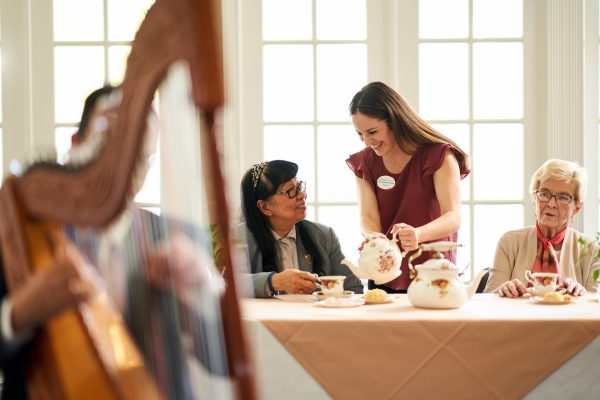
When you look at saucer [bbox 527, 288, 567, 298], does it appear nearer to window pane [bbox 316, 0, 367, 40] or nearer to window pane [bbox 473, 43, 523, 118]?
window pane [bbox 473, 43, 523, 118]

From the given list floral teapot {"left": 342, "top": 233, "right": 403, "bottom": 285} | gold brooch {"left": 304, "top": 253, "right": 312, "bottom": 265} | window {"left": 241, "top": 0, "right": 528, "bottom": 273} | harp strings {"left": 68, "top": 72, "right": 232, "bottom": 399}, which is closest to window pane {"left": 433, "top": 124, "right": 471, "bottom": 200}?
window {"left": 241, "top": 0, "right": 528, "bottom": 273}

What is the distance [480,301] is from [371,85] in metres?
0.87

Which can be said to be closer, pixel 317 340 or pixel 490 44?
pixel 317 340

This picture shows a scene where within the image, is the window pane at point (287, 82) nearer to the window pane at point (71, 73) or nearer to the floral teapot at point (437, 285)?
the window pane at point (71, 73)

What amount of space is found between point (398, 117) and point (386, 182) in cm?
23

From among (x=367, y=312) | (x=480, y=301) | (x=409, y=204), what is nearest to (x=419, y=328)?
(x=367, y=312)

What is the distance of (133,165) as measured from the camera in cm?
80

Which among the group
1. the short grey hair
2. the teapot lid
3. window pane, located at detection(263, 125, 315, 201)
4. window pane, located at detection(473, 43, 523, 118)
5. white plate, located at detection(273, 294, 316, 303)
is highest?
window pane, located at detection(473, 43, 523, 118)

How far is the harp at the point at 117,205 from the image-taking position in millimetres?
617

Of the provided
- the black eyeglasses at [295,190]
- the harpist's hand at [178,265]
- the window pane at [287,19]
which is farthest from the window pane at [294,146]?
the harpist's hand at [178,265]

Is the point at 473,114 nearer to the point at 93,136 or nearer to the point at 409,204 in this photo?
the point at 409,204

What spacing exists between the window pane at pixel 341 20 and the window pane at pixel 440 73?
303 mm

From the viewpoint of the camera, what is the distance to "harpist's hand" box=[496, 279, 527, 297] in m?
2.30

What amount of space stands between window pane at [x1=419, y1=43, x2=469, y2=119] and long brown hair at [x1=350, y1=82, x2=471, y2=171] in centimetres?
83
